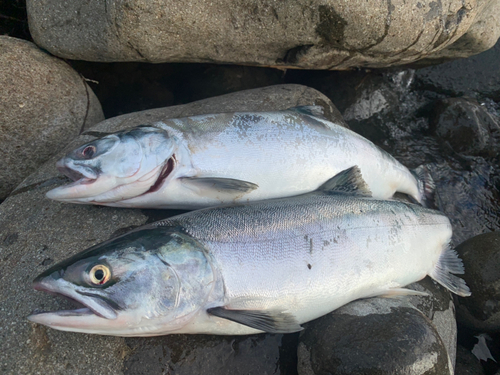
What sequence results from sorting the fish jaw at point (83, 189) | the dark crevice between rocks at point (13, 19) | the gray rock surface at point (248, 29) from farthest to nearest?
1. the dark crevice between rocks at point (13, 19)
2. the gray rock surface at point (248, 29)
3. the fish jaw at point (83, 189)

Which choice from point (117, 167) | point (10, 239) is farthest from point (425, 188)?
point (10, 239)

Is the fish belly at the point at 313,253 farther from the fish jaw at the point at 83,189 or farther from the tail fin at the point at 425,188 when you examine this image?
the tail fin at the point at 425,188

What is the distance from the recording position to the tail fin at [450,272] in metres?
3.12

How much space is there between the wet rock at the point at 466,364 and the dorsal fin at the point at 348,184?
2111 mm

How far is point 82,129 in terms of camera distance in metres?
3.93

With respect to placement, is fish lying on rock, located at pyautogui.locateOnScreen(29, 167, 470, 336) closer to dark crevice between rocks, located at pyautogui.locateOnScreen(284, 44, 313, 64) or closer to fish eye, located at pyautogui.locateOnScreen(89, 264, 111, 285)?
fish eye, located at pyautogui.locateOnScreen(89, 264, 111, 285)

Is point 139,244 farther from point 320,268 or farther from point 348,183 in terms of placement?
point 348,183

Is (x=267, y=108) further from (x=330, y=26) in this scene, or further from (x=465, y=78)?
(x=465, y=78)

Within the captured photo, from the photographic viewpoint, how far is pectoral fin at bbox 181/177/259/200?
276cm

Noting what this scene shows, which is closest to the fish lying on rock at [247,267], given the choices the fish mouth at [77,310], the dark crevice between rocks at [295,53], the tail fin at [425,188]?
the fish mouth at [77,310]

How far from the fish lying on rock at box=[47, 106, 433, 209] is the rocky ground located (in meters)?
0.42

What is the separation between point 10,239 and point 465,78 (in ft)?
23.0

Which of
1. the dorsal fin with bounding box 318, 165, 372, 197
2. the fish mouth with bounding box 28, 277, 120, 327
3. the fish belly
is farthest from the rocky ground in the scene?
the dorsal fin with bounding box 318, 165, 372, 197

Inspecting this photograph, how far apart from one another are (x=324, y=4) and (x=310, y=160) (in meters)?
1.69
